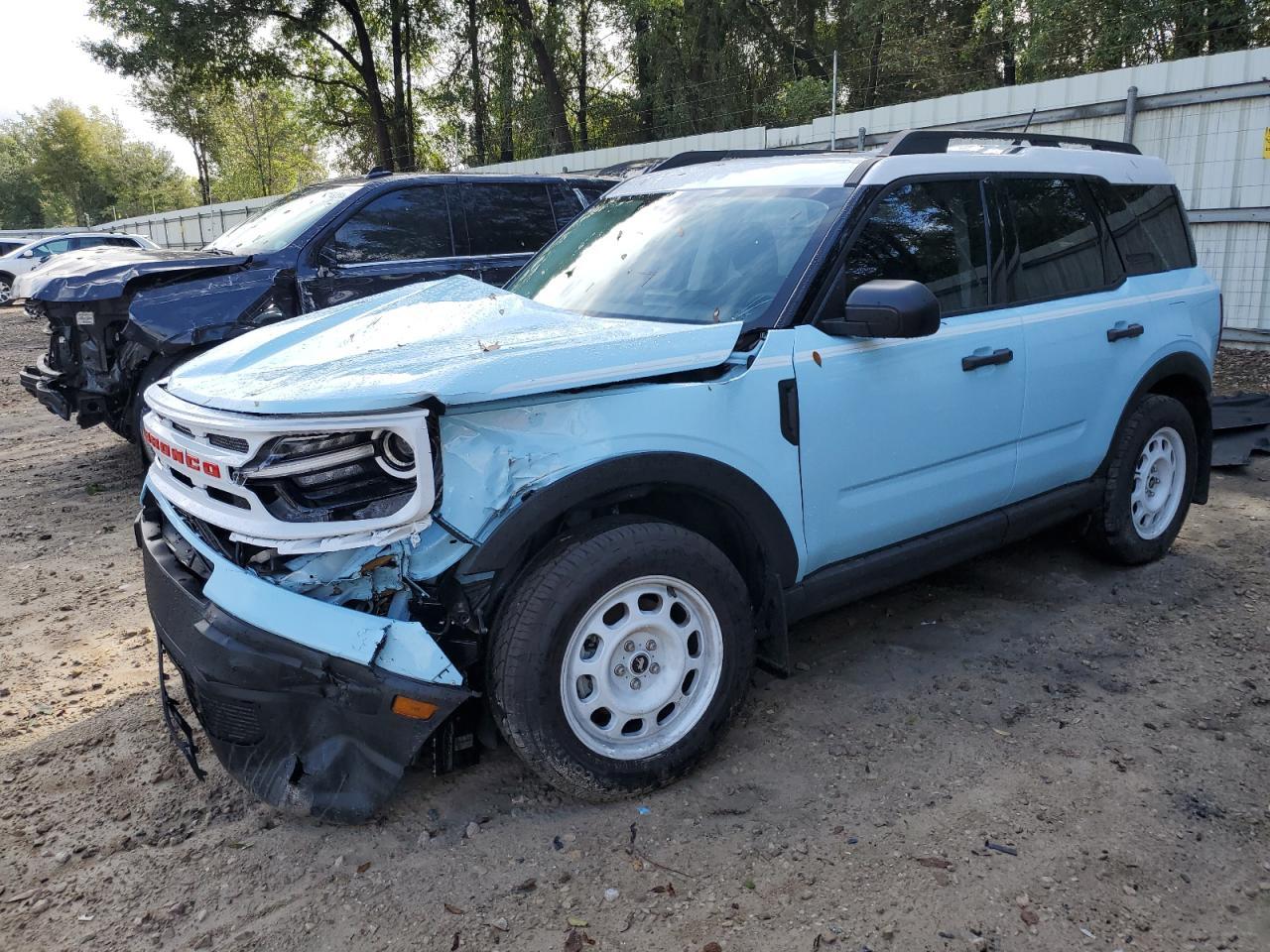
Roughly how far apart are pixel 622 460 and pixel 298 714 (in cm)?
109

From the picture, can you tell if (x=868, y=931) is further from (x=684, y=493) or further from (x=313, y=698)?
(x=313, y=698)

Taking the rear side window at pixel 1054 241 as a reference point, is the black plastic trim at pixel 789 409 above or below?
below

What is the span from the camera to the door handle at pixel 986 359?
11.6ft

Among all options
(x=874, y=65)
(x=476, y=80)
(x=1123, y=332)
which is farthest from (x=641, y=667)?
(x=476, y=80)

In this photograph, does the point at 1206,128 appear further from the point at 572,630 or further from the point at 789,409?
the point at 572,630

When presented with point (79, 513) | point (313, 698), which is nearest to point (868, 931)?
point (313, 698)

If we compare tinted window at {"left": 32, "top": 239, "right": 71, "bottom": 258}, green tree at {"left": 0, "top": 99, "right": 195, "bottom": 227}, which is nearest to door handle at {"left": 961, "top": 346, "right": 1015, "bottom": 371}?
tinted window at {"left": 32, "top": 239, "right": 71, "bottom": 258}

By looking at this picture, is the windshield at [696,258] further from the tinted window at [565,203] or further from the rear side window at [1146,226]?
the tinted window at [565,203]

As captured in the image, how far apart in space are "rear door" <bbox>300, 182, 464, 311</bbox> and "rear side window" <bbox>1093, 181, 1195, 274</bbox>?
4.44 m

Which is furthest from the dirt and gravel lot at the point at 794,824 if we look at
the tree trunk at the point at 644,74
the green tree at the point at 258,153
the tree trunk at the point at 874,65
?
the green tree at the point at 258,153

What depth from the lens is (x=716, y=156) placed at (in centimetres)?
415

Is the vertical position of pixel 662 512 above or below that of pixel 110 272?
below

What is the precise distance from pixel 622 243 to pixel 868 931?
2.56m

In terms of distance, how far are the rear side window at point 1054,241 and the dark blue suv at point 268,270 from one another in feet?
12.2
